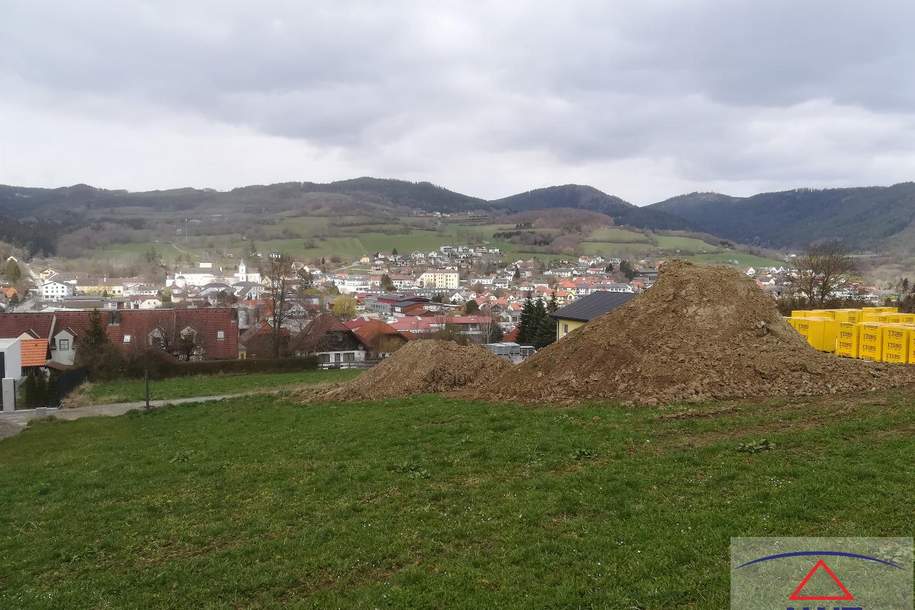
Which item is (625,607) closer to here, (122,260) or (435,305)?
(435,305)

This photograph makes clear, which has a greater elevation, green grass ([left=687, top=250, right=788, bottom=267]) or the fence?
green grass ([left=687, top=250, right=788, bottom=267])

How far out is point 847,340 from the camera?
21.6m

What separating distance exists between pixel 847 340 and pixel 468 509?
62.3 ft

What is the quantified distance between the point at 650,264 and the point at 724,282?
14049 centimetres

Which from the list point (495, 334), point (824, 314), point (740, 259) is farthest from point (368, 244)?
point (824, 314)

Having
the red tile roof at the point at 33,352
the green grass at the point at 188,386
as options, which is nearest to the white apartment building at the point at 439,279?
the green grass at the point at 188,386

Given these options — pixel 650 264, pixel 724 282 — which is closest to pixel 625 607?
pixel 724 282

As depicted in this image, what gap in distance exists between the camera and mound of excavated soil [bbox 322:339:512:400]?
2083 cm

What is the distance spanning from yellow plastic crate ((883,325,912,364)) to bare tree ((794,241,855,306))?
30.7 metres

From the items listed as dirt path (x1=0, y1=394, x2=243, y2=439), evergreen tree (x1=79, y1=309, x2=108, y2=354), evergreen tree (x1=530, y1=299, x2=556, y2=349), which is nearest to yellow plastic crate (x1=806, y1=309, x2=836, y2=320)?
dirt path (x1=0, y1=394, x2=243, y2=439)

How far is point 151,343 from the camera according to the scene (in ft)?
150

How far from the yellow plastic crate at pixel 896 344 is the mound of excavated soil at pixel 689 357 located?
2.76 m

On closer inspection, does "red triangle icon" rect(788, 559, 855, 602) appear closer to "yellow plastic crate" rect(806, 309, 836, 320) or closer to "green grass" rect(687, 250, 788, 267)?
"yellow plastic crate" rect(806, 309, 836, 320)

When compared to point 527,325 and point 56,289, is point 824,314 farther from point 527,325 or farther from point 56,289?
point 56,289
